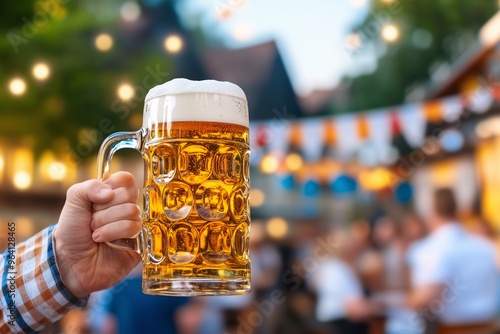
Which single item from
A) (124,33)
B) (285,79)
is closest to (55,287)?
(124,33)

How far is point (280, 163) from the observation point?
20.3 feet

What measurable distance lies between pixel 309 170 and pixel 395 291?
189 cm

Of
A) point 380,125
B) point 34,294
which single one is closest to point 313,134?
point 380,125

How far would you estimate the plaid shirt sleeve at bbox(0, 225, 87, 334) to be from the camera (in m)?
1.01

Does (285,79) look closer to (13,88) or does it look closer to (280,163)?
(280,163)

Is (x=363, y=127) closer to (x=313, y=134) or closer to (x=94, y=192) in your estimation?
(x=313, y=134)

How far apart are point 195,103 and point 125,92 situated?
2.52m

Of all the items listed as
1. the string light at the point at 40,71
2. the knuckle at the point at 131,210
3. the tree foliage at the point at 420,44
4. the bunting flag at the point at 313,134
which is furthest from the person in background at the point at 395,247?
the knuckle at the point at 131,210

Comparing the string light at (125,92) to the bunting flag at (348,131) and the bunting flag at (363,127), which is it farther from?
the bunting flag at (348,131)

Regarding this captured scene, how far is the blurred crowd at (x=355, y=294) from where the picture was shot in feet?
9.96

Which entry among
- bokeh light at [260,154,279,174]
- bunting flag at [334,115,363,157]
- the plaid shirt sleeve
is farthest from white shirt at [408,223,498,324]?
the plaid shirt sleeve

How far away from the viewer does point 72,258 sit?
0.99 meters

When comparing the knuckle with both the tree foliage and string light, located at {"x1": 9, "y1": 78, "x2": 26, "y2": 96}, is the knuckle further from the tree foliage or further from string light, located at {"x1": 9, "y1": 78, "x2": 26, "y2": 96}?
the tree foliage

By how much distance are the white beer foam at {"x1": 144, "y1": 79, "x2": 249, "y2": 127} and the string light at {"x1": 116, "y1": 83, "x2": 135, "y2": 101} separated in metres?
2.47
